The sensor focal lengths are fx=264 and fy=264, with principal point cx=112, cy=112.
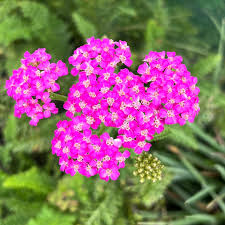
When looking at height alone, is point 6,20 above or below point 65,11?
below

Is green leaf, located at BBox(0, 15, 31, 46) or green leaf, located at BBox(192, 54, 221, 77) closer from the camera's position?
green leaf, located at BBox(192, 54, 221, 77)

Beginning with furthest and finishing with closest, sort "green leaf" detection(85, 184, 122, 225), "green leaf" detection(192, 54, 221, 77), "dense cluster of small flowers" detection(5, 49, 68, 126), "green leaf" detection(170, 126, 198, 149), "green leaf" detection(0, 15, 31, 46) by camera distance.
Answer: "green leaf" detection(0, 15, 31, 46) < "green leaf" detection(192, 54, 221, 77) < "green leaf" detection(85, 184, 122, 225) < "green leaf" detection(170, 126, 198, 149) < "dense cluster of small flowers" detection(5, 49, 68, 126)

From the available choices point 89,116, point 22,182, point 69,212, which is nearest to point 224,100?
point 89,116

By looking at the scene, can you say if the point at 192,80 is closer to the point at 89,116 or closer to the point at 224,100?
the point at 89,116

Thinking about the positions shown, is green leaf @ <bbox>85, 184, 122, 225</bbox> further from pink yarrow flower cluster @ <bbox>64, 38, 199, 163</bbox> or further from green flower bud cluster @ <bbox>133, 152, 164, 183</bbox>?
pink yarrow flower cluster @ <bbox>64, 38, 199, 163</bbox>

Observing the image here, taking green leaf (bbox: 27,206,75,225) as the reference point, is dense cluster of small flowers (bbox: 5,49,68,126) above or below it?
above

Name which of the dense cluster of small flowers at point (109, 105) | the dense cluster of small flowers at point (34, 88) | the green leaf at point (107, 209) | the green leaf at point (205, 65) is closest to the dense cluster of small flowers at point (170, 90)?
the dense cluster of small flowers at point (109, 105)

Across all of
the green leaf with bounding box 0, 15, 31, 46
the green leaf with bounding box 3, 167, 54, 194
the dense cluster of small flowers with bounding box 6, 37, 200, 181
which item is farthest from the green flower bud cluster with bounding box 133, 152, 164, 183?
the green leaf with bounding box 0, 15, 31, 46

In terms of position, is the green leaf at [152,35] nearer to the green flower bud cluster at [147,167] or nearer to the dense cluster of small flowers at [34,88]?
the dense cluster of small flowers at [34,88]
